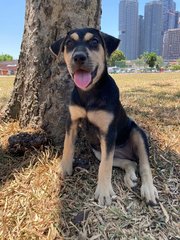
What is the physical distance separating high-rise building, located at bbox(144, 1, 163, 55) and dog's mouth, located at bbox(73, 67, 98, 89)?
96745mm

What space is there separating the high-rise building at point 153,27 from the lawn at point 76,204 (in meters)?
96.5

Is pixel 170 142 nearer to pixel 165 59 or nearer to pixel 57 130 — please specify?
pixel 57 130

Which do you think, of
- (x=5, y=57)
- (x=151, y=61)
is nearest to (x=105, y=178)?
(x=151, y=61)

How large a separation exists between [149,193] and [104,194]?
40 centimetres

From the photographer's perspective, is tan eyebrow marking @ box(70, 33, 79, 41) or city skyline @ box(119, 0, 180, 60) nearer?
tan eyebrow marking @ box(70, 33, 79, 41)

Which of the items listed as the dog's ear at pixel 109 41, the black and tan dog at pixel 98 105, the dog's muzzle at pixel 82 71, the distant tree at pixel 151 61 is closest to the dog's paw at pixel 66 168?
the black and tan dog at pixel 98 105

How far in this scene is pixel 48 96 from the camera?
11.9 ft

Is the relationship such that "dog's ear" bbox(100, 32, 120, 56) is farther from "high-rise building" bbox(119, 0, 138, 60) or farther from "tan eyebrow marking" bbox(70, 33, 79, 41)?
"high-rise building" bbox(119, 0, 138, 60)

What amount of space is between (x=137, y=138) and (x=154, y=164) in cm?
42

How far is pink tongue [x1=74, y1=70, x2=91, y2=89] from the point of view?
270cm

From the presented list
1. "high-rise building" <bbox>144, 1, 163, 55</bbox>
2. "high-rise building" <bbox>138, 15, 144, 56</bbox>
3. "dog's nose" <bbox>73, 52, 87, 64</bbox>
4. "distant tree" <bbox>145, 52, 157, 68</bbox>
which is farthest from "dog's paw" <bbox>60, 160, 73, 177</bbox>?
"high-rise building" <bbox>138, 15, 144, 56</bbox>

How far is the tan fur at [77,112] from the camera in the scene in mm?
2850

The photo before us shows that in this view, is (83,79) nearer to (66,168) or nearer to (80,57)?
(80,57)

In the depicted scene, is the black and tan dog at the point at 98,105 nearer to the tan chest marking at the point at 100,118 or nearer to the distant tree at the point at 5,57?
the tan chest marking at the point at 100,118
